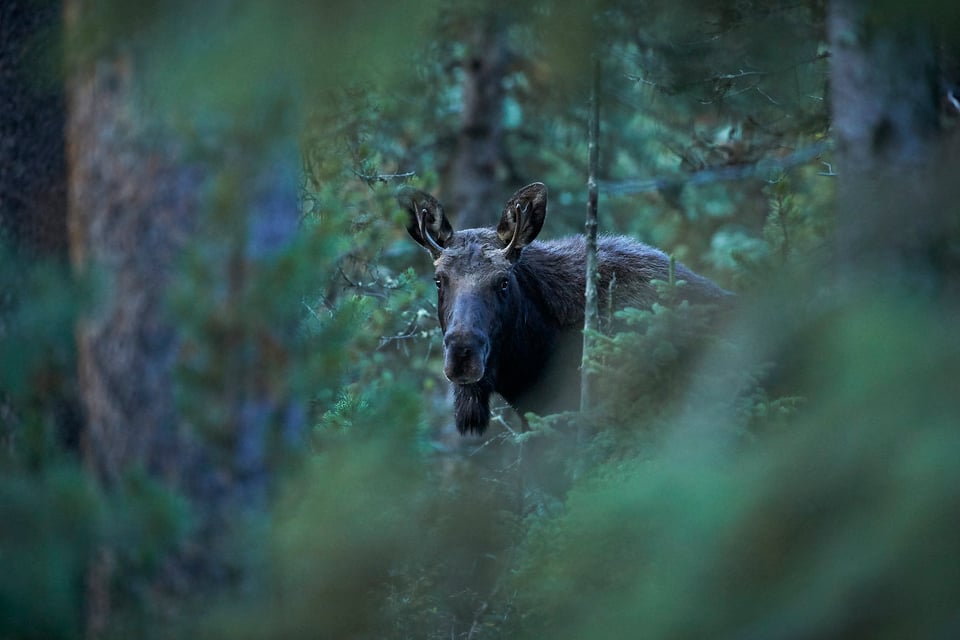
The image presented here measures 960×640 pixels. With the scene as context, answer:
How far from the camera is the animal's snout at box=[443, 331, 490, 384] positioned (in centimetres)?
819

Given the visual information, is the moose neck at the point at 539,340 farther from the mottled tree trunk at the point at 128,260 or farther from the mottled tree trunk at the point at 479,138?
the mottled tree trunk at the point at 479,138

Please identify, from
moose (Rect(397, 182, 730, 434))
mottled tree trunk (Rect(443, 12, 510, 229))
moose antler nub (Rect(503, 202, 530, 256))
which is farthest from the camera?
mottled tree trunk (Rect(443, 12, 510, 229))

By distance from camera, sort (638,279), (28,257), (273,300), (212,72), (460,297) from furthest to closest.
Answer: (638,279) → (460,297) → (28,257) → (273,300) → (212,72)

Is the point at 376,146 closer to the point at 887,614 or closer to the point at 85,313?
the point at 85,313

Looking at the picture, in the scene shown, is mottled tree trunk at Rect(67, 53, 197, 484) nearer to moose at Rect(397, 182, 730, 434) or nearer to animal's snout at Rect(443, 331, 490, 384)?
animal's snout at Rect(443, 331, 490, 384)

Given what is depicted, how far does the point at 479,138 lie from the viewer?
15.2m

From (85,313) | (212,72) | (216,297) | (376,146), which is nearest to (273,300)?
(216,297)

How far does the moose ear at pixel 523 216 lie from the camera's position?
918cm

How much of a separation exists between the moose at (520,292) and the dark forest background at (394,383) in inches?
27.5

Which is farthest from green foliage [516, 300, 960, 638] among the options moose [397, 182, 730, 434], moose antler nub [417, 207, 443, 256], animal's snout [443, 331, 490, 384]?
moose antler nub [417, 207, 443, 256]

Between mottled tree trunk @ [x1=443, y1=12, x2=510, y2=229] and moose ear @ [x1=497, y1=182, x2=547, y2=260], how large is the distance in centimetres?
564

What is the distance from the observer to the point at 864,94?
16.2 feet

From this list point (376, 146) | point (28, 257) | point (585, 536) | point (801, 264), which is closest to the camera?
point (585, 536)

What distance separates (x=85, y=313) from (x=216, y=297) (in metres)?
0.65
